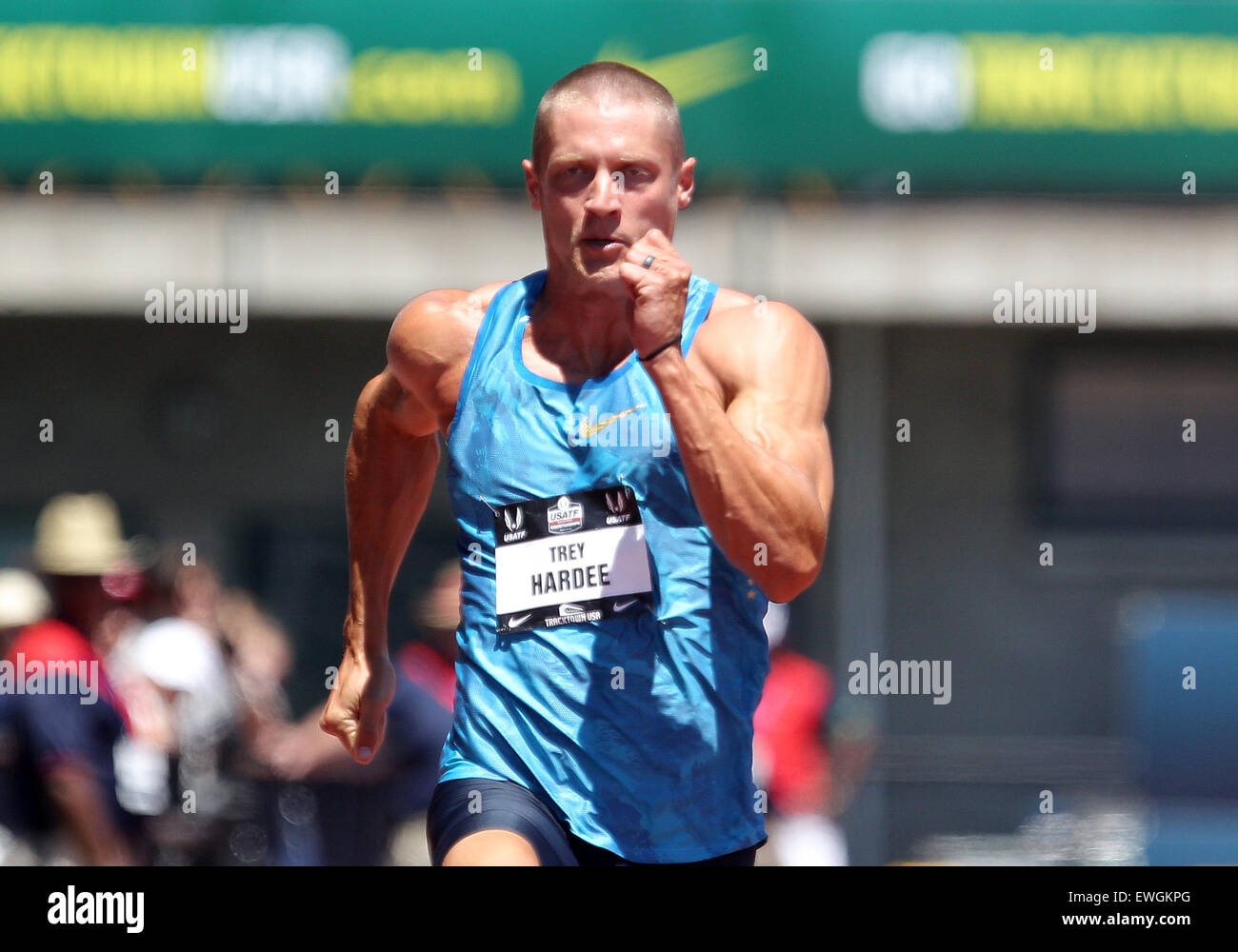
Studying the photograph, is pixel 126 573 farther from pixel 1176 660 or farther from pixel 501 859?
pixel 1176 660

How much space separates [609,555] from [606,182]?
645 millimetres

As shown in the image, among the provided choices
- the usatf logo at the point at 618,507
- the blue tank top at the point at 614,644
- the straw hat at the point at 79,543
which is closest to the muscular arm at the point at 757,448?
the blue tank top at the point at 614,644

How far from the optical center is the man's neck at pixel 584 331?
9.68ft

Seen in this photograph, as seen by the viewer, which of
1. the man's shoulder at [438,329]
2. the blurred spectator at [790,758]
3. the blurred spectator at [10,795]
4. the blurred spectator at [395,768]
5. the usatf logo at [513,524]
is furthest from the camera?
the blurred spectator at [790,758]

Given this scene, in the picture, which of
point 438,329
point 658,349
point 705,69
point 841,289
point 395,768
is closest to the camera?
point 658,349

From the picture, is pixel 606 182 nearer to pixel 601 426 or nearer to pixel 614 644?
pixel 601 426

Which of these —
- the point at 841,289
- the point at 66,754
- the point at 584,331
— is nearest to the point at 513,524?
the point at 584,331

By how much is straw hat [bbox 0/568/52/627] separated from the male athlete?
156 inches

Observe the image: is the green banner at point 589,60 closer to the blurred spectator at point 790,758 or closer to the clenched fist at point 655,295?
the blurred spectator at point 790,758

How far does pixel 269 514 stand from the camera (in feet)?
34.7

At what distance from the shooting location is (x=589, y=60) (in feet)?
30.8

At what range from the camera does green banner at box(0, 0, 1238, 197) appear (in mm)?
9281
